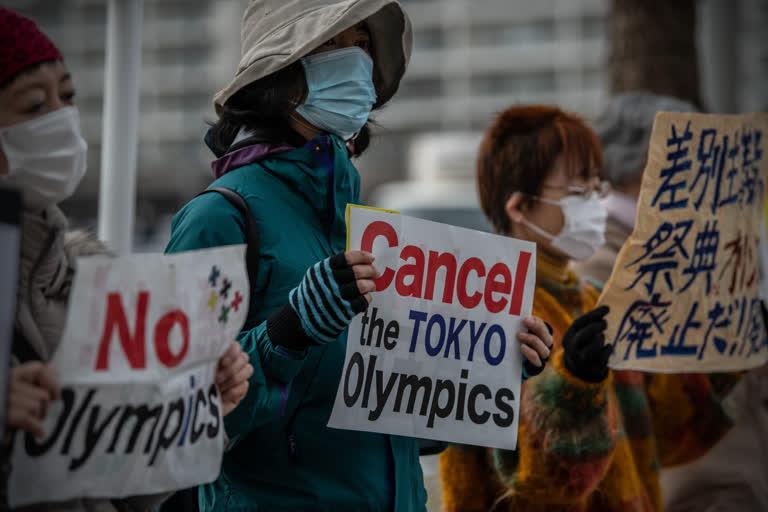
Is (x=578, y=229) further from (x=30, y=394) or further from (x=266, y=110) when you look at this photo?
(x=30, y=394)

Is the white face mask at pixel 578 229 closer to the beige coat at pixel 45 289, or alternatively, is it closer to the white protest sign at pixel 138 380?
the white protest sign at pixel 138 380

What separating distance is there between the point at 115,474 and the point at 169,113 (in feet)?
207

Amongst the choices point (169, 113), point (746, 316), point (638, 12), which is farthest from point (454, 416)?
point (169, 113)

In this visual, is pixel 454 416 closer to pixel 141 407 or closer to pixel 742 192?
pixel 141 407

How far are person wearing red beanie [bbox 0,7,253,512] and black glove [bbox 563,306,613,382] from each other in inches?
54.1

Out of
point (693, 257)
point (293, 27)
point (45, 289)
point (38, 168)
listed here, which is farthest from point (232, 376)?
point (693, 257)

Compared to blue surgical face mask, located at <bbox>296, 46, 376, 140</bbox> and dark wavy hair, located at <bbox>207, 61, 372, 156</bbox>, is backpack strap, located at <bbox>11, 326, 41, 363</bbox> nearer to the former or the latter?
dark wavy hair, located at <bbox>207, 61, 372, 156</bbox>

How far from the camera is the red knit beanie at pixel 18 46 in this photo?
1626mm

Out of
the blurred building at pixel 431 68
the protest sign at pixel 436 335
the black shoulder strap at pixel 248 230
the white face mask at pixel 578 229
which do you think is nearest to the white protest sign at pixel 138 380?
the black shoulder strap at pixel 248 230

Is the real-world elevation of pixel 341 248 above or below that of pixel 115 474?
above

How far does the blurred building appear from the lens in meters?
57.0

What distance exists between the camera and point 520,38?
59.5 meters

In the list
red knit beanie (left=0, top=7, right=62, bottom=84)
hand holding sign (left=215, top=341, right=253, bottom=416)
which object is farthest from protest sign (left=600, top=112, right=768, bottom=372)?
red knit beanie (left=0, top=7, right=62, bottom=84)

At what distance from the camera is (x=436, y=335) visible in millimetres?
2279
